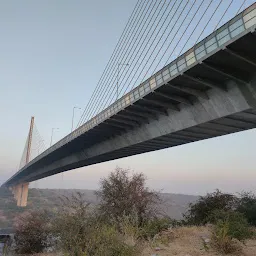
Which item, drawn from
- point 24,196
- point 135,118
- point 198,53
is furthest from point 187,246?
point 24,196

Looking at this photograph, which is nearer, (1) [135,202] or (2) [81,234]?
(2) [81,234]

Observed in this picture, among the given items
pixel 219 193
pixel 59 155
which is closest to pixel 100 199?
pixel 219 193

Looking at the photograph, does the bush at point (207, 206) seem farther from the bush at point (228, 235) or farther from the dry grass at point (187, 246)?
the bush at point (228, 235)

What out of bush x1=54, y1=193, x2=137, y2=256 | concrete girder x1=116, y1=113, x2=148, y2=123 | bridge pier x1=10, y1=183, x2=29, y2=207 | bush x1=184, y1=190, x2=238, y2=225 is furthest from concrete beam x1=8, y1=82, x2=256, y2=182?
A: bridge pier x1=10, y1=183, x2=29, y2=207

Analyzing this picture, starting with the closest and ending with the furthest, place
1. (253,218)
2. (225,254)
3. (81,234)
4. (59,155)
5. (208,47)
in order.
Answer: (225,254) → (81,234) → (208,47) → (253,218) → (59,155)

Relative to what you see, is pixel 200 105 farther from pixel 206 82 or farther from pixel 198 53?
pixel 198 53

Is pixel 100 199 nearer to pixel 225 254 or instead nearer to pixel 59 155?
pixel 225 254
